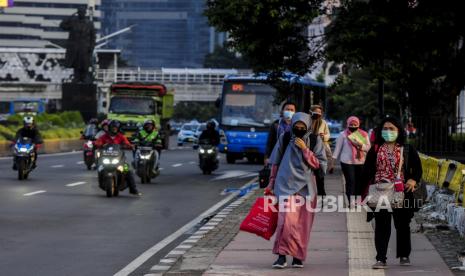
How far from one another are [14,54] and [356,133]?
463ft

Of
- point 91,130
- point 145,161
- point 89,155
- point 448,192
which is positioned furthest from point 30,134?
point 448,192

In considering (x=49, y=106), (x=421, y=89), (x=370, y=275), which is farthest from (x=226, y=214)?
(x=49, y=106)

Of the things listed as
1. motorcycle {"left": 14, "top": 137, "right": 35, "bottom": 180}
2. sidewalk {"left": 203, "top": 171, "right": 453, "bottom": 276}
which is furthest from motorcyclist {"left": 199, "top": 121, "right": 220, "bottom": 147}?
sidewalk {"left": 203, "top": 171, "right": 453, "bottom": 276}

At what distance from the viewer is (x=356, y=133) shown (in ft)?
73.6

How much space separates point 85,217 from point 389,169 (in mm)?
8351

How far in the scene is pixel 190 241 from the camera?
1673cm

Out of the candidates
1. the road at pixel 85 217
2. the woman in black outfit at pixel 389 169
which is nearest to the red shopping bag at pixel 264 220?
the woman in black outfit at pixel 389 169

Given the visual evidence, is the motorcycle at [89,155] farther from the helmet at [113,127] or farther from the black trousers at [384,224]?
the black trousers at [384,224]

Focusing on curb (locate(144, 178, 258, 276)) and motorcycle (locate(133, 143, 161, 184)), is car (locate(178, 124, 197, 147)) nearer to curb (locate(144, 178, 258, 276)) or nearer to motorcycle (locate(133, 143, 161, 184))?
motorcycle (locate(133, 143, 161, 184))

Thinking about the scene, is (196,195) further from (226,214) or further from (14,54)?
(14,54)

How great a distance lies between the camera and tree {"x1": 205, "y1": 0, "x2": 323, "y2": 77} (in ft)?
108

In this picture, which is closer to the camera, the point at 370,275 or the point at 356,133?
the point at 370,275

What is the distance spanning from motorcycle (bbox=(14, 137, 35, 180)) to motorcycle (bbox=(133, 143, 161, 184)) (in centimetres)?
252

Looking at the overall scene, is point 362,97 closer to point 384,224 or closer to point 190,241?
point 190,241
